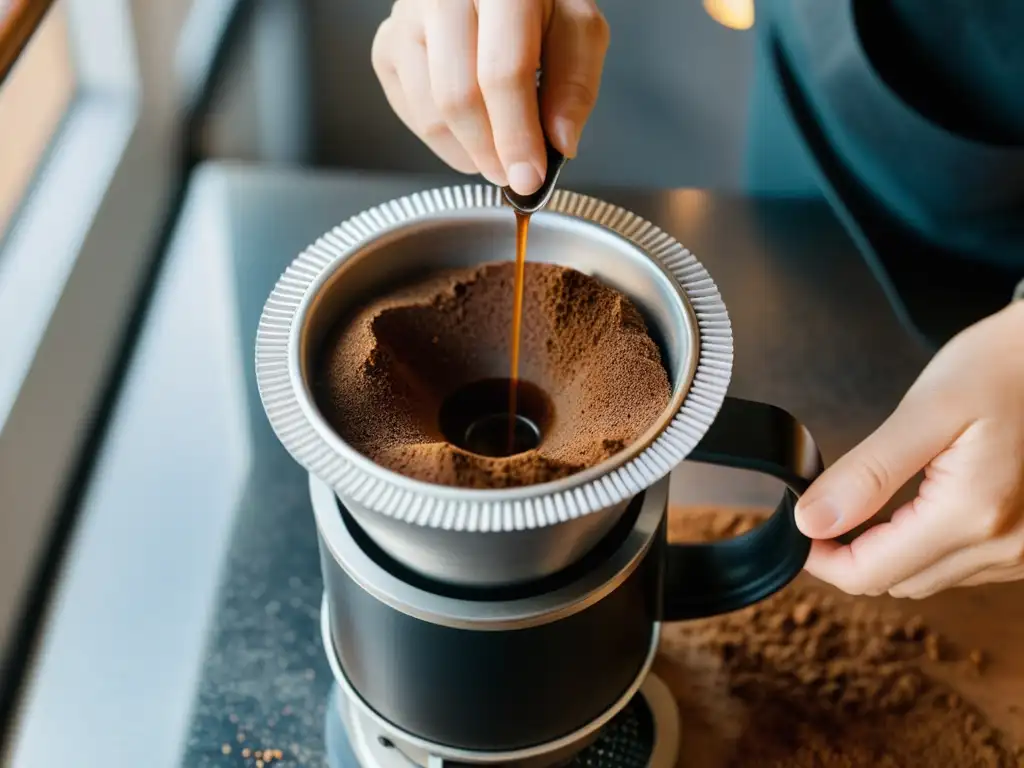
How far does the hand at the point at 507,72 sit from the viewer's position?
59 centimetres

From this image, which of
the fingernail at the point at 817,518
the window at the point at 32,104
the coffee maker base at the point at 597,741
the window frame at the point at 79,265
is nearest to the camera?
the fingernail at the point at 817,518

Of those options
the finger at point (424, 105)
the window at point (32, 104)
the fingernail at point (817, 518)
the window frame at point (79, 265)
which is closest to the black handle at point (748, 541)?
the fingernail at point (817, 518)

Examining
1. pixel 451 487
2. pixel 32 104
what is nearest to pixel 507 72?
pixel 451 487

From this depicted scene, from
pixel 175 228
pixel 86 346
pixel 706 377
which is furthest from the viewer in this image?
pixel 175 228

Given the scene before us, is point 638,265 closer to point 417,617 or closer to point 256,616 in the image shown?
point 417,617

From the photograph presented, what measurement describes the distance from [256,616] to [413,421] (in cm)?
29

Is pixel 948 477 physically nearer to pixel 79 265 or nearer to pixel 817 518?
pixel 817 518

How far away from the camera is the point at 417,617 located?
21.3 inches

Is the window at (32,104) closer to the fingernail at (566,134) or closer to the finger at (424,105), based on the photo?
the finger at (424,105)

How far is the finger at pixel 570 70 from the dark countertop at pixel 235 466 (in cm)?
31

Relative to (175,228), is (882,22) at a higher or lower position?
higher

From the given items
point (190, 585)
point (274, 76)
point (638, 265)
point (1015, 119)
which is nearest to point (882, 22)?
point (1015, 119)

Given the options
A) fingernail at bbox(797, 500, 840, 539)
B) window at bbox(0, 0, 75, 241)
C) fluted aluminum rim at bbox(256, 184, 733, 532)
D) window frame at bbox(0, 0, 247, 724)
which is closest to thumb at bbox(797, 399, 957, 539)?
fingernail at bbox(797, 500, 840, 539)

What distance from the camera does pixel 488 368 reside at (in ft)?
1.99
